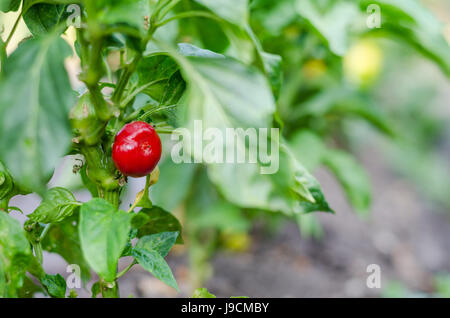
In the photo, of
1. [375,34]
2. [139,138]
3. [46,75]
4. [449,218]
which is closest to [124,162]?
[139,138]

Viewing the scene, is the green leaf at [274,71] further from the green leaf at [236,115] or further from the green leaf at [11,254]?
the green leaf at [11,254]

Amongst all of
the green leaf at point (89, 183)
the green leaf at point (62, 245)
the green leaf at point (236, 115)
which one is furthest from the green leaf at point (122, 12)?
the green leaf at point (62, 245)

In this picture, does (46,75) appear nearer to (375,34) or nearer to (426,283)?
(375,34)

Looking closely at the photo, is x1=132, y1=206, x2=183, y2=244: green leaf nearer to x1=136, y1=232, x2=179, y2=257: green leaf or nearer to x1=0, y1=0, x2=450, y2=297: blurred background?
x1=136, y1=232, x2=179, y2=257: green leaf

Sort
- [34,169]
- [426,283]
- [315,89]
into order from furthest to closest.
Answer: [426,283]
[315,89]
[34,169]

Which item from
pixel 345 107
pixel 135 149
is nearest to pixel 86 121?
pixel 135 149

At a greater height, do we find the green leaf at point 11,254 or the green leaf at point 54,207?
the green leaf at point 54,207

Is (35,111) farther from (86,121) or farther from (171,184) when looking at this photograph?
(171,184)

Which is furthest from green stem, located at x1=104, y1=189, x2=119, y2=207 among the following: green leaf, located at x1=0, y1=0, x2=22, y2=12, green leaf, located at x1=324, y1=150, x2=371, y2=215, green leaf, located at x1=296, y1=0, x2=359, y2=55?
green leaf, located at x1=324, y1=150, x2=371, y2=215
